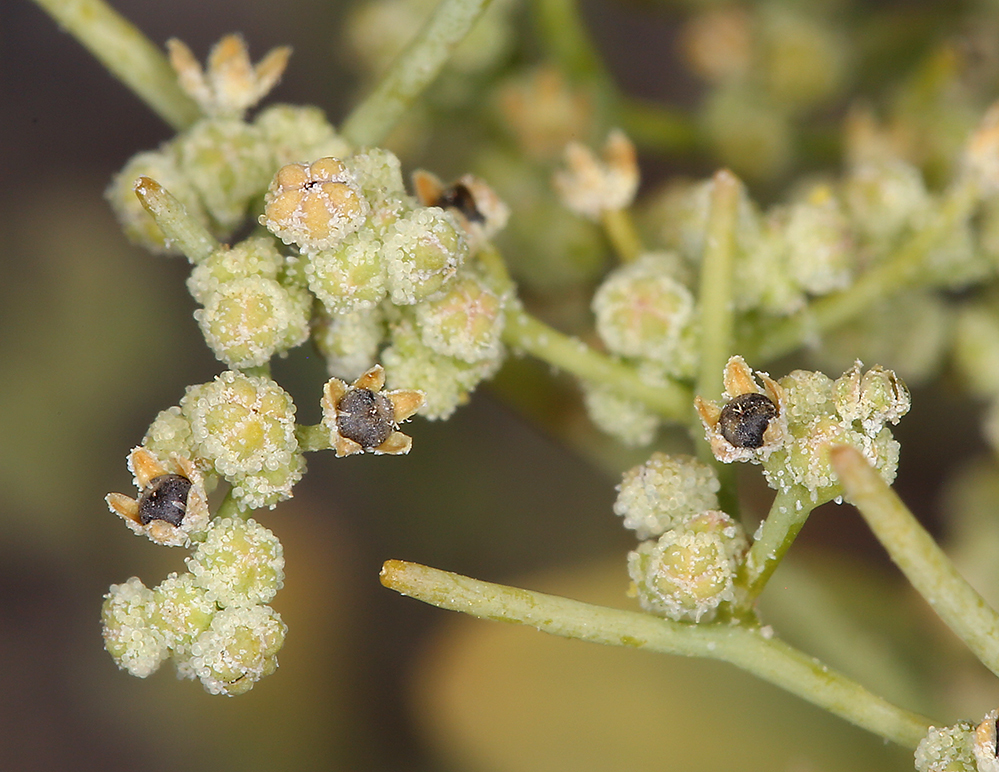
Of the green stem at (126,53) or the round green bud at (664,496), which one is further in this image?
the green stem at (126,53)

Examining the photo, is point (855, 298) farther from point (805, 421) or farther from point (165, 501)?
point (165, 501)

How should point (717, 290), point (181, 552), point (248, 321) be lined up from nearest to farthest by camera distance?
point (248, 321) → point (717, 290) → point (181, 552)

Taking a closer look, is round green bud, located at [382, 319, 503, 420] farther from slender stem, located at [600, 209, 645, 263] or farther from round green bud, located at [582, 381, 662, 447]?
slender stem, located at [600, 209, 645, 263]

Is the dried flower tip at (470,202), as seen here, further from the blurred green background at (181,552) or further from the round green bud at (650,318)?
the blurred green background at (181,552)

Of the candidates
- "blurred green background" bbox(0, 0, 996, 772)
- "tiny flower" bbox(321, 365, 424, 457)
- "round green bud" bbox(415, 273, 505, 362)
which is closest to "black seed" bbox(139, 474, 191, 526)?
"tiny flower" bbox(321, 365, 424, 457)

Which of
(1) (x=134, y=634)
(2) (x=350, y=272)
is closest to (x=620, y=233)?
(2) (x=350, y=272)

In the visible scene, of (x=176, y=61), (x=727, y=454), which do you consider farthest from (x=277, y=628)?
(x=176, y=61)

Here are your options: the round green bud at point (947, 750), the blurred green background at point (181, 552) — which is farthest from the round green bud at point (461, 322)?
the blurred green background at point (181, 552)
